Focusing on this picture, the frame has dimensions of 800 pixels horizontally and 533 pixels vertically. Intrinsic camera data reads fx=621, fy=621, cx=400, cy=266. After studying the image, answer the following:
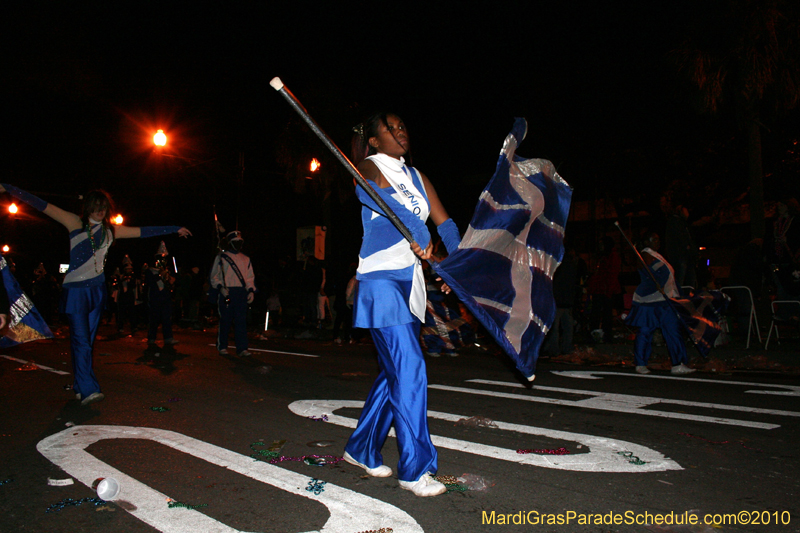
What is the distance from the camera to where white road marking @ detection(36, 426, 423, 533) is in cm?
283

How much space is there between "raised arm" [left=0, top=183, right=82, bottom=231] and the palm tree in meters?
15.6

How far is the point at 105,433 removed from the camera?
183 inches

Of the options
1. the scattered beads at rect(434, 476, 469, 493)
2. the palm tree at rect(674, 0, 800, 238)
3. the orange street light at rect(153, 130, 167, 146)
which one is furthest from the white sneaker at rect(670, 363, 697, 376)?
the orange street light at rect(153, 130, 167, 146)

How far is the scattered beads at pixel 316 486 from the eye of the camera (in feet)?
10.8

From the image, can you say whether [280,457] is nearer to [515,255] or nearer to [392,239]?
[392,239]

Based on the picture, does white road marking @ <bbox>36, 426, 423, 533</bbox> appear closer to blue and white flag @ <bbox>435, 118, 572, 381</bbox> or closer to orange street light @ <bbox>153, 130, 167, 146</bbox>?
blue and white flag @ <bbox>435, 118, 572, 381</bbox>

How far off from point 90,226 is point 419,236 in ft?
14.1

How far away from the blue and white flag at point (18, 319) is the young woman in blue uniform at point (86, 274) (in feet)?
0.86

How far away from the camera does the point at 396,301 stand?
336 cm

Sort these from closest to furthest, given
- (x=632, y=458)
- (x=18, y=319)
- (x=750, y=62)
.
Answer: (x=632, y=458) < (x=18, y=319) < (x=750, y=62)

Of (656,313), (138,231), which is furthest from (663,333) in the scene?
(138,231)

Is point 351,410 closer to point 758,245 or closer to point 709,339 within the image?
point 709,339

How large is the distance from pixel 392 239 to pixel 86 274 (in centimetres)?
403

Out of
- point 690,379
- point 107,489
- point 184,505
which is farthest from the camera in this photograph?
point 690,379
